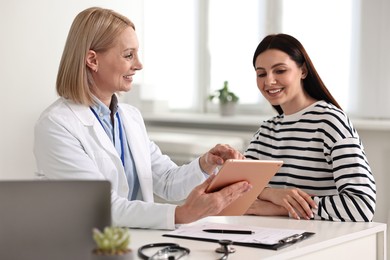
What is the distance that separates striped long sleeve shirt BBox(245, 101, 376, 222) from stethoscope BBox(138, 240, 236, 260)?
71 centimetres

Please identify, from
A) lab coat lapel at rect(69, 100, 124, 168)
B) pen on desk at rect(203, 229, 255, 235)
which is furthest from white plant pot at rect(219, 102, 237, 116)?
pen on desk at rect(203, 229, 255, 235)

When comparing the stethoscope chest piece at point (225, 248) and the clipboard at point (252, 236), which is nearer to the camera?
the stethoscope chest piece at point (225, 248)

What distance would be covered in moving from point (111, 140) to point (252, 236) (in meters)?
0.72

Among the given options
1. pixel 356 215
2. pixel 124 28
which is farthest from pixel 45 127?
pixel 356 215

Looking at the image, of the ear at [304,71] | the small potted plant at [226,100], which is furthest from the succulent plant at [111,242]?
the small potted plant at [226,100]

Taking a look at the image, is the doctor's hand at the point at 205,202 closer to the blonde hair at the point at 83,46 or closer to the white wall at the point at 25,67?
the blonde hair at the point at 83,46

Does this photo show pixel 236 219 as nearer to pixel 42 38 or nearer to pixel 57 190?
pixel 57 190

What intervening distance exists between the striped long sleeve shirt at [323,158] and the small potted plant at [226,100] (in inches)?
81.5

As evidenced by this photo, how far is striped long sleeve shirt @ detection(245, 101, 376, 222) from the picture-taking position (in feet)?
8.27

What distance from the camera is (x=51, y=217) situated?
4.90 feet

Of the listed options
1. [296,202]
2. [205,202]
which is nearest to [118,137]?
[205,202]

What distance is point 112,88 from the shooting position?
2611 millimetres

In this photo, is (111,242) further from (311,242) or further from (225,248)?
(311,242)

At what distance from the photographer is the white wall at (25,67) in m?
4.48
